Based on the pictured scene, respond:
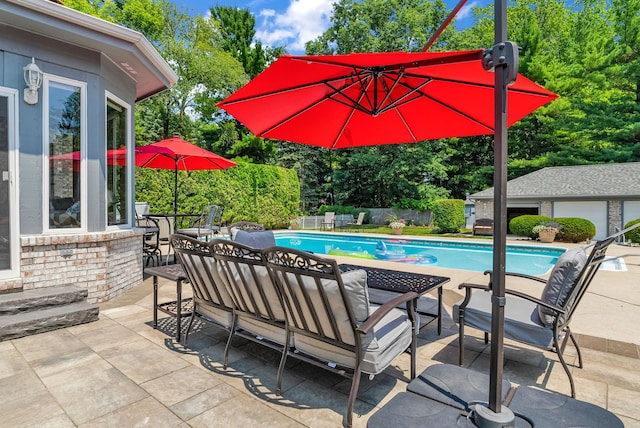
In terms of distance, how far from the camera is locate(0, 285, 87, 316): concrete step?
12.2ft

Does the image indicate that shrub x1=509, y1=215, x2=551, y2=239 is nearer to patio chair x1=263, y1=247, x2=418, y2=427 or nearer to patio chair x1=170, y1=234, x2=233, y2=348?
patio chair x1=263, y1=247, x2=418, y2=427

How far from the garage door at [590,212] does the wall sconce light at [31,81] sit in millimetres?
19493

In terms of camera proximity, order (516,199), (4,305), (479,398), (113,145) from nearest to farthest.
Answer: (479,398)
(4,305)
(113,145)
(516,199)

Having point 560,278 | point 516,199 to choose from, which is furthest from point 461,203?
point 560,278

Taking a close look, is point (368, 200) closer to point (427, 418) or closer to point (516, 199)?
point (516, 199)

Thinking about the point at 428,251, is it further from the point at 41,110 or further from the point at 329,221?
the point at 41,110

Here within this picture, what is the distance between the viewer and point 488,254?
11.9m

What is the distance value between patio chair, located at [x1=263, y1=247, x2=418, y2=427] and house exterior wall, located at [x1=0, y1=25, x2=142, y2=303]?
352 cm

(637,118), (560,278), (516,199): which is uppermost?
(637,118)

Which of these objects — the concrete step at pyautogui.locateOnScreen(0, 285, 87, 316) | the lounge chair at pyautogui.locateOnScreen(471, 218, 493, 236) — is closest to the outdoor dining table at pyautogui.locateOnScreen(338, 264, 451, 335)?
the concrete step at pyautogui.locateOnScreen(0, 285, 87, 316)

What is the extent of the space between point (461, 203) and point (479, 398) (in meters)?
18.6

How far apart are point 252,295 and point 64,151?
12.1ft

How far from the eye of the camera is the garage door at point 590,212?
1572cm

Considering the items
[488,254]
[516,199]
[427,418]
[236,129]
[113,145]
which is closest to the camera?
[427,418]
